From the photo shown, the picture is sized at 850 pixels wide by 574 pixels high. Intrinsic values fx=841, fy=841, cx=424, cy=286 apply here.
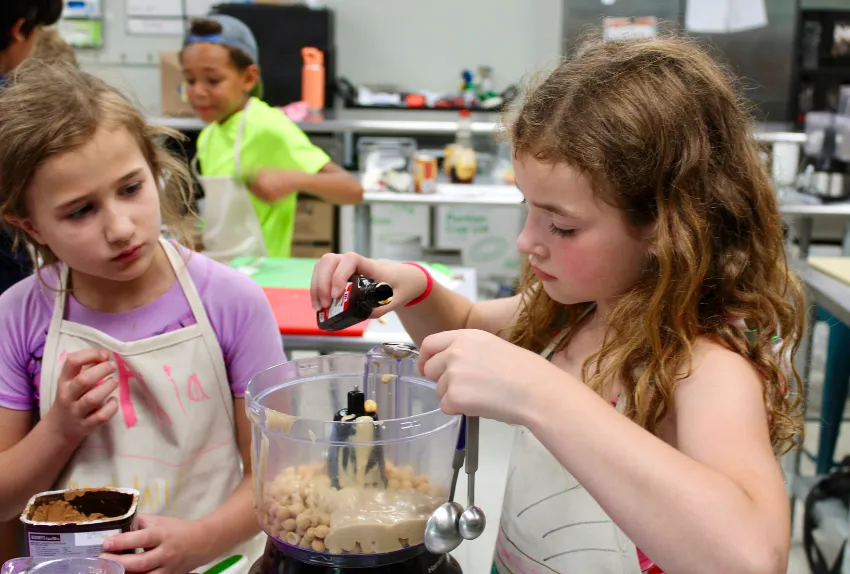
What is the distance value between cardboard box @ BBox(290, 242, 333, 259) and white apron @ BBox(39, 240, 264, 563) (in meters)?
3.15

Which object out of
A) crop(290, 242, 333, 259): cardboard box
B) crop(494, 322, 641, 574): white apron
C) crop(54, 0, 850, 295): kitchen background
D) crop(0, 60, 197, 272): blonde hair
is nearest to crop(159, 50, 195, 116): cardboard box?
crop(54, 0, 850, 295): kitchen background

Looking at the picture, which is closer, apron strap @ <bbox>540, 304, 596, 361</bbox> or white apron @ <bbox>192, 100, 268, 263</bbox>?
apron strap @ <bbox>540, 304, 596, 361</bbox>

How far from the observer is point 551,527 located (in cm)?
94

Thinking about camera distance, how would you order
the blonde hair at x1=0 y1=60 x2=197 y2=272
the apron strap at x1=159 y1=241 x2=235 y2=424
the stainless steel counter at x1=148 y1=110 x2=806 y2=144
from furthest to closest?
the stainless steel counter at x1=148 y1=110 x2=806 y2=144
the apron strap at x1=159 y1=241 x2=235 y2=424
the blonde hair at x1=0 y1=60 x2=197 y2=272

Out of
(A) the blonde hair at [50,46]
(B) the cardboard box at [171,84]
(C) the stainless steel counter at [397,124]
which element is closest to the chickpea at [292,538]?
Answer: (A) the blonde hair at [50,46]

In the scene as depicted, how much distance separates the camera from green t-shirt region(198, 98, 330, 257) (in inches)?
95.0

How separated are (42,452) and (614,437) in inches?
26.6

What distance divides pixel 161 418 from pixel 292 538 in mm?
392

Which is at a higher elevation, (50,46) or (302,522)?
(50,46)

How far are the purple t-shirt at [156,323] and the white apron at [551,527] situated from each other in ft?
1.15

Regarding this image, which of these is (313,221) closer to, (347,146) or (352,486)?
(347,146)

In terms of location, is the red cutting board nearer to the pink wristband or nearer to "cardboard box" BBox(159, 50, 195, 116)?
the pink wristband

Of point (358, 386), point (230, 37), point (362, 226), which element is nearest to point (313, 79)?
point (362, 226)

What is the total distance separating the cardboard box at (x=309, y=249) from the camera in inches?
167
